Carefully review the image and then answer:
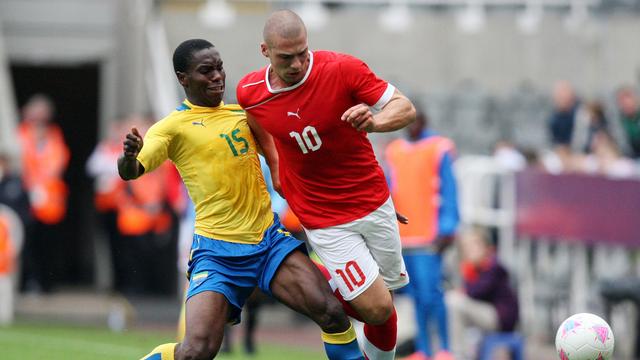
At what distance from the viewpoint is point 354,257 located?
9070 millimetres

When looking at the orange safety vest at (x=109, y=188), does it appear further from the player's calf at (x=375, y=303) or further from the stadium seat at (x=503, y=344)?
the player's calf at (x=375, y=303)

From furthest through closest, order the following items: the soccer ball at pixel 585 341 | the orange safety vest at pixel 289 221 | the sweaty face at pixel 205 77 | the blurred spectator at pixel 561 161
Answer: the blurred spectator at pixel 561 161, the orange safety vest at pixel 289 221, the soccer ball at pixel 585 341, the sweaty face at pixel 205 77

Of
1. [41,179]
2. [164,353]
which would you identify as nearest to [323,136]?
[164,353]

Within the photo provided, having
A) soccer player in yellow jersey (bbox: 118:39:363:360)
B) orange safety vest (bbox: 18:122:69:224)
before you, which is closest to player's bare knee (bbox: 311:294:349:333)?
soccer player in yellow jersey (bbox: 118:39:363:360)

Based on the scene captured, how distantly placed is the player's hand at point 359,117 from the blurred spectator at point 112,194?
427 inches

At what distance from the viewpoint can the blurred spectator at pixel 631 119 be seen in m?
18.1

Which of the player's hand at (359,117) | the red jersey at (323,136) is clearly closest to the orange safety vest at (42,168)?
the red jersey at (323,136)

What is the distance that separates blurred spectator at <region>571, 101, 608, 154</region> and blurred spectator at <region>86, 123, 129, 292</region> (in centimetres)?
620

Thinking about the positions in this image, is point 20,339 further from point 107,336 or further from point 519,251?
point 519,251

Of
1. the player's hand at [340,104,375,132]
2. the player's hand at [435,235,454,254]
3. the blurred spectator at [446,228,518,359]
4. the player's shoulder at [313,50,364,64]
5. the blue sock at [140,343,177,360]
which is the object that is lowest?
the blurred spectator at [446,228,518,359]

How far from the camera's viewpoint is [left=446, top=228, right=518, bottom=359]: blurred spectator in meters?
14.3

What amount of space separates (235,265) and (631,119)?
10575 millimetres

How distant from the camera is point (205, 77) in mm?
8852

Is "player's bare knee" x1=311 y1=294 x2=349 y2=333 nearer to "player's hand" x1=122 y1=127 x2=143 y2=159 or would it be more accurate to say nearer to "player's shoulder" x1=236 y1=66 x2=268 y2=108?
"player's shoulder" x1=236 y1=66 x2=268 y2=108
